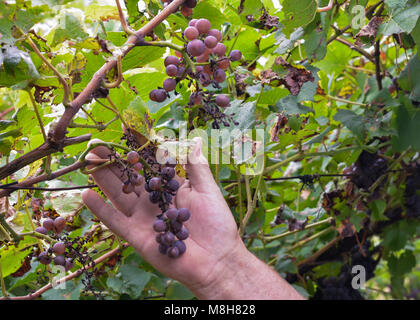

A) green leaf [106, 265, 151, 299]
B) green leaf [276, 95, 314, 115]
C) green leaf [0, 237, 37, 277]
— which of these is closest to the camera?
green leaf [0, 237, 37, 277]

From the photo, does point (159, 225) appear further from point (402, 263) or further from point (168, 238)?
point (402, 263)

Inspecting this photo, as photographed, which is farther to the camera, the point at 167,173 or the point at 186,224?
the point at 186,224

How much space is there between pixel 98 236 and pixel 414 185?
56.5 inches

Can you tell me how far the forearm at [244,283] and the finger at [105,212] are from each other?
0.87ft

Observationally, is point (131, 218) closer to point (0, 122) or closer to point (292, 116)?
point (0, 122)

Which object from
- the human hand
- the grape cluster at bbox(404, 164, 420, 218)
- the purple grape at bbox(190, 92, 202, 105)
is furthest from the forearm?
the grape cluster at bbox(404, 164, 420, 218)

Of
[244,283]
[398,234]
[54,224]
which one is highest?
[54,224]

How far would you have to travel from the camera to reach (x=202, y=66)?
0.93 metres

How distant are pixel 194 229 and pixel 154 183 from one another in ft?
0.97

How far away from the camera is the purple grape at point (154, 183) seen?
0.92 m

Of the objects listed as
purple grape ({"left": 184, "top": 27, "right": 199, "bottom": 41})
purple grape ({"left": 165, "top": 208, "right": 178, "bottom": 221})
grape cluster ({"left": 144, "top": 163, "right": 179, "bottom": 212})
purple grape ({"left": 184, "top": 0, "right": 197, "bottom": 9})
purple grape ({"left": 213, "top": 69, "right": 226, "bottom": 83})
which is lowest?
purple grape ({"left": 165, "top": 208, "right": 178, "bottom": 221})

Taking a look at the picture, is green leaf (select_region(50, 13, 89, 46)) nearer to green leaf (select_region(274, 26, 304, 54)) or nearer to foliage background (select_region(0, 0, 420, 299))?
foliage background (select_region(0, 0, 420, 299))

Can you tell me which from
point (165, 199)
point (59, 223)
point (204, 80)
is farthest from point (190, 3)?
point (59, 223)

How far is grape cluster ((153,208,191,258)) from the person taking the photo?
96 centimetres
